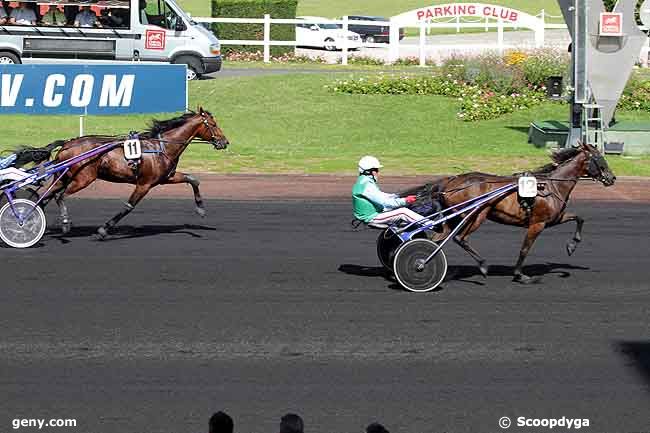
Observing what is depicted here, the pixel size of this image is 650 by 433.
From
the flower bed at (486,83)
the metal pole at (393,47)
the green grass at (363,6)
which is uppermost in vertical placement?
the green grass at (363,6)

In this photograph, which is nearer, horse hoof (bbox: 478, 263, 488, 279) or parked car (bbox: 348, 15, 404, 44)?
horse hoof (bbox: 478, 263, 488, 279)

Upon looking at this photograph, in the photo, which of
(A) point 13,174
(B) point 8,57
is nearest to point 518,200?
(A) point 13,174

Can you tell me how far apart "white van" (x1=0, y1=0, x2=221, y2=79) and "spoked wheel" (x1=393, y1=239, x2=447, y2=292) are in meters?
19.2

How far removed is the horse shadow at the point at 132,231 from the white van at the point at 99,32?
14.3m

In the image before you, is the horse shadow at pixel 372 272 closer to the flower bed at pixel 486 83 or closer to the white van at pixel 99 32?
the flower bed at pixel 486 83

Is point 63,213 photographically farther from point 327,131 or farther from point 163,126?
point 327,131

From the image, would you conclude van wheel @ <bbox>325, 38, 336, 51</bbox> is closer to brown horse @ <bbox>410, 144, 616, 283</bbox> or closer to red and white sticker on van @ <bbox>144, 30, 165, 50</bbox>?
red and white sticker on van @ <bbox>144, 30, 165, 50</bbox>

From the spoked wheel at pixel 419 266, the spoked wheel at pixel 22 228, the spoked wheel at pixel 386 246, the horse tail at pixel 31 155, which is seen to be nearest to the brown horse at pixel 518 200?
the spoked wheel at pixel 419 266

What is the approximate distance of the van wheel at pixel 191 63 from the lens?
31.0 m

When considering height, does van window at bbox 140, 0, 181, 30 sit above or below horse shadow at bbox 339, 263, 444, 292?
above

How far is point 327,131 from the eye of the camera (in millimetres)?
26391

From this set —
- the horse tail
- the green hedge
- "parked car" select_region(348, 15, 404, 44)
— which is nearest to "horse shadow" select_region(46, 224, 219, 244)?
the horse tail

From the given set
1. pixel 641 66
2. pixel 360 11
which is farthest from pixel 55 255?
pixel 360 11

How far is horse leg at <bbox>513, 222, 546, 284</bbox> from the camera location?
12.3m
